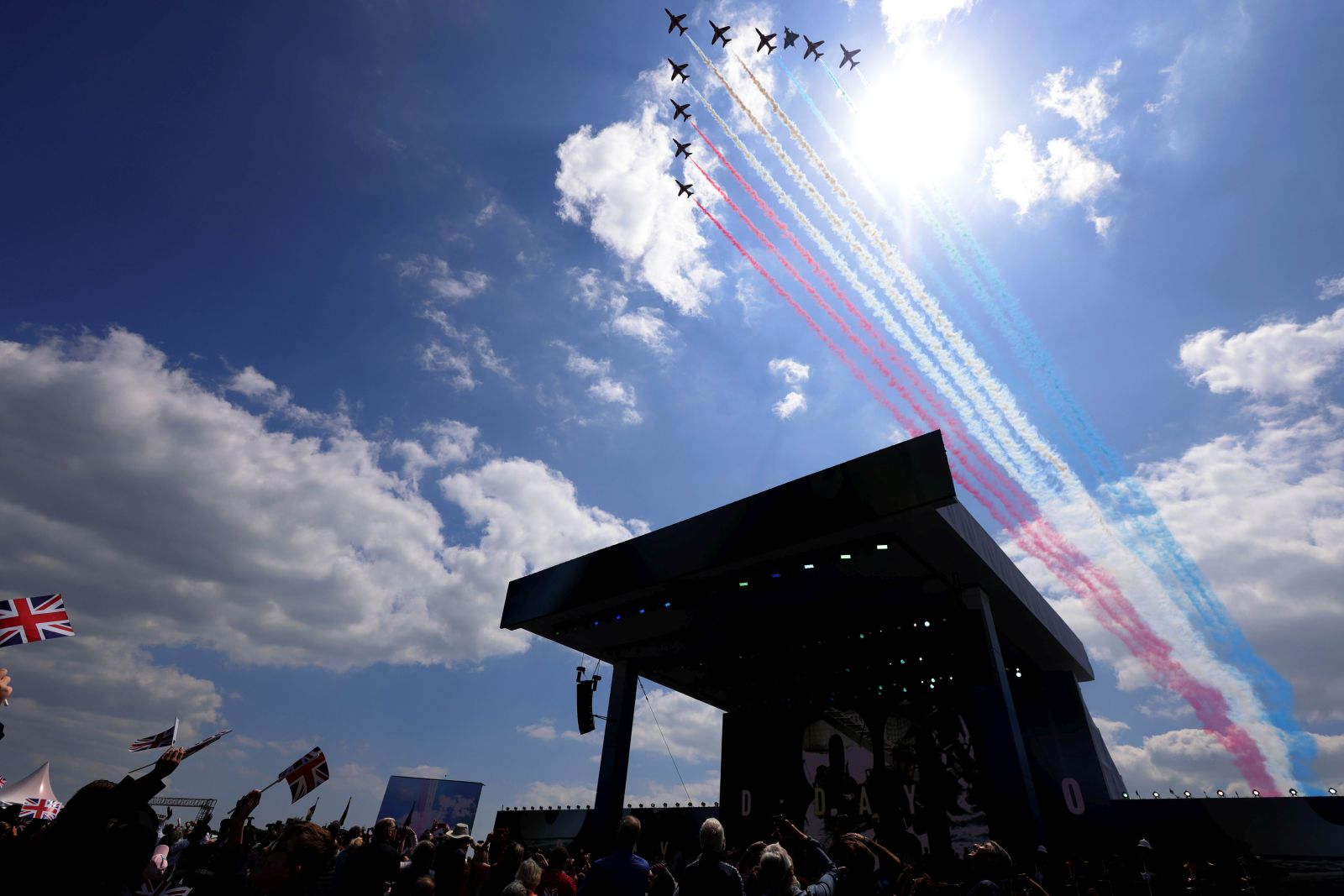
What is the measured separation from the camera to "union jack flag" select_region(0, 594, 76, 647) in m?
6.74

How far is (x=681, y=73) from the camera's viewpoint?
22.6m

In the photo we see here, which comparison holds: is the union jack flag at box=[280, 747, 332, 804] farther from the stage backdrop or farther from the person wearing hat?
the stage backdrop

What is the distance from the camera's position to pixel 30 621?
22.5ft

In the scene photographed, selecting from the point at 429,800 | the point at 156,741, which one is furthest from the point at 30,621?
the point at 429,800

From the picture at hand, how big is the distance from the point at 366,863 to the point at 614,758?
63.3 feet

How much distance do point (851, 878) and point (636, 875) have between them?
1.51 meters

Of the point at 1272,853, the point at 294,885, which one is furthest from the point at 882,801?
the point at 294,885

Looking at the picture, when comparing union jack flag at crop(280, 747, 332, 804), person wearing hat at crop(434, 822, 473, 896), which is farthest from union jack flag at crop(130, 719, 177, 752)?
person wearing hat at crop(434, 822, 473, 896)

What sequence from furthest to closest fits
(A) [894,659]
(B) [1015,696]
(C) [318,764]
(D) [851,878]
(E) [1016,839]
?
(B) [1015,696]
(A) [894,659]
(E) [1016,839]
(C) [318,764]
(D) [851,878]

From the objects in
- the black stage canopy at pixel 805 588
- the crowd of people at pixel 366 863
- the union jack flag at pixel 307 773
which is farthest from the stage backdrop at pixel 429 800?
the crowd of people at pixel 366 863

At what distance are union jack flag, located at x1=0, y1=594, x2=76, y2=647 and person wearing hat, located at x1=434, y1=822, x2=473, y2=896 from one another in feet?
18.9

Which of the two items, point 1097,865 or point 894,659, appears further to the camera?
point 894,659

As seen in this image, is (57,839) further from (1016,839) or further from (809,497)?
(1016,839)

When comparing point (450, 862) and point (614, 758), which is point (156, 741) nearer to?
point (450, 862)
